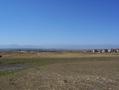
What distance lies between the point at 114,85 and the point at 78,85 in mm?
2572

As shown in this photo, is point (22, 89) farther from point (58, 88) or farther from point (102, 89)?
point (102, 89)

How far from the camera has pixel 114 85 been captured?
60.7 ft

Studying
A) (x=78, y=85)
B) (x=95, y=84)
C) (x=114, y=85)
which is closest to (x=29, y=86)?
(x=78, y=85)

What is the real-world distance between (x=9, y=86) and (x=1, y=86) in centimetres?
60

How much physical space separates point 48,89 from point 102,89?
3.58 meters

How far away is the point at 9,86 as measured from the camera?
62.0ft

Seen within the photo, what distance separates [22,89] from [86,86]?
4.46 metres

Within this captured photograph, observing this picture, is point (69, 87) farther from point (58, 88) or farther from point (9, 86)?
point (9, 86)

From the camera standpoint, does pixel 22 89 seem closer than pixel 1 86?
Yes

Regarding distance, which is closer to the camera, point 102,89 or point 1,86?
point 102,89

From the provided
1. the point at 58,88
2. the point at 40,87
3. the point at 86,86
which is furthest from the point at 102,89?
the point at 40,87

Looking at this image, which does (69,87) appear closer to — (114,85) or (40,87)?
(40,87)

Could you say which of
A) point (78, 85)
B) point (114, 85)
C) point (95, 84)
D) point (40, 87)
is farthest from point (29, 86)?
point (114, 85)

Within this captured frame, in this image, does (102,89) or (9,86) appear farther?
(9,86)
